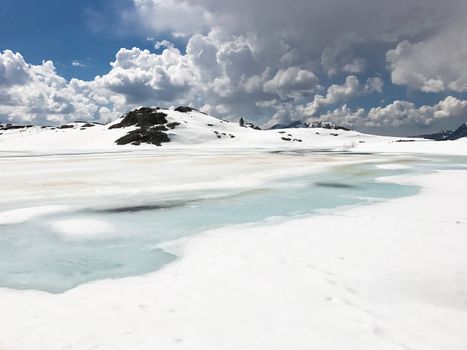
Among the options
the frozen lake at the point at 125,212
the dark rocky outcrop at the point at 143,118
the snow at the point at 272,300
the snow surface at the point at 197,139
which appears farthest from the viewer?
the dark rocky outcrop at the point at 143,118

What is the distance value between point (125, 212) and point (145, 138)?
326 ft

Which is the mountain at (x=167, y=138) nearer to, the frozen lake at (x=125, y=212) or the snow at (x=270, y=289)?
the frozen lake at (x=125, y=212)

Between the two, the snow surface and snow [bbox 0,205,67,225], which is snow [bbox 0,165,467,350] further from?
the snow surface

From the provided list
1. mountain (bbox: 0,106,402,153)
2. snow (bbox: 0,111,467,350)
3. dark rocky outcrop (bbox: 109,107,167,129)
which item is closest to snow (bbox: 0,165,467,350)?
snow (bbox: 0,111,467,350)

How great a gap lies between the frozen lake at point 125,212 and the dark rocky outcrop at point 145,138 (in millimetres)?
85625

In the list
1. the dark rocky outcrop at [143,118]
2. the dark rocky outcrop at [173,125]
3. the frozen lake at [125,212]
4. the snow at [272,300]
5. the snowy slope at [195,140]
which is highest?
Answer: the dark rocky outcrop at [143,118]

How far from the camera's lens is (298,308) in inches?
226

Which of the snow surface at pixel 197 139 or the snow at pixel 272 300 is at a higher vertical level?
the snow surface at pixel 197 139

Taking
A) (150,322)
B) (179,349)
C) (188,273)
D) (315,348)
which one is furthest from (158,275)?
(315,348)

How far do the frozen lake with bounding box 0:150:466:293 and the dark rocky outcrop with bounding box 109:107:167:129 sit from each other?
113 metres

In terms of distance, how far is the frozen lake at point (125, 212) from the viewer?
775 cm

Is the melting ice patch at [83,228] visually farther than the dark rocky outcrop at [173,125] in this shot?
No

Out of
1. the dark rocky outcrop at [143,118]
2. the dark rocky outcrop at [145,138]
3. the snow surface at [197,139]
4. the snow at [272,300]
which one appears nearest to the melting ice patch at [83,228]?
the snow at [272,300]

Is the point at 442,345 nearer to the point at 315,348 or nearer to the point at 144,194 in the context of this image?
the point at 315,348
